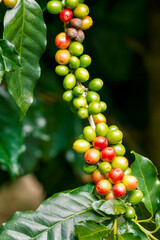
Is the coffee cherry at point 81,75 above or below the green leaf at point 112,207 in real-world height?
above

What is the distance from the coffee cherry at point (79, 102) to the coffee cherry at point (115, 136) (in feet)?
0.26

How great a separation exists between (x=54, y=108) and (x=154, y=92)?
37.4 inches

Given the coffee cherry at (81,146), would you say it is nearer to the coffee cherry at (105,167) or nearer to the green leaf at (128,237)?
the coffee cherry at (105,167)

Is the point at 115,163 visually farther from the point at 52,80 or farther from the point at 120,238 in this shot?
the point at 52,80

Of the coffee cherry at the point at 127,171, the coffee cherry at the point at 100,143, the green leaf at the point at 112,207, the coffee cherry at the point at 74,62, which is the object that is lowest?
the green leaf at the point at 112,207

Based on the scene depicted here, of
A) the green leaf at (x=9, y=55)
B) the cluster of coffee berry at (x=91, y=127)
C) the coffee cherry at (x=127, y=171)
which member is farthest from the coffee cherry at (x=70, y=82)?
the coffee cherry at (x=127, y=171)

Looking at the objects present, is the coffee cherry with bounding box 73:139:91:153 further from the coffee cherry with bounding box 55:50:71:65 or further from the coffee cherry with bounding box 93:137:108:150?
the coffee cherry with bounding box 55:50:71:65

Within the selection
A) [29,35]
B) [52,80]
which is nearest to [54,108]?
[52,80]

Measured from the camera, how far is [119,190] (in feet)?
2.32

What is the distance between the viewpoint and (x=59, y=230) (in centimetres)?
72

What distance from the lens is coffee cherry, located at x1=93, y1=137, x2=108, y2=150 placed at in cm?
73

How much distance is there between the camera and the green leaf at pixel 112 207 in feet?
2.30

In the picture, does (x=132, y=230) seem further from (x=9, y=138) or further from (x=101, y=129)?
(x=9, y=138)

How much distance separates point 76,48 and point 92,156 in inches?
8.9
